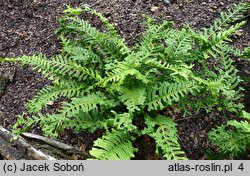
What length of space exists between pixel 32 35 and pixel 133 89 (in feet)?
7.14

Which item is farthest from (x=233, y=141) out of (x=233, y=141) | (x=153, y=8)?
(x=153, y=8)

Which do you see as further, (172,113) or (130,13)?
(130,13)

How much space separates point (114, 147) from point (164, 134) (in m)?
0.46

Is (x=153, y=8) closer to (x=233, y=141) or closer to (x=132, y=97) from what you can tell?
(x=132, y=97)

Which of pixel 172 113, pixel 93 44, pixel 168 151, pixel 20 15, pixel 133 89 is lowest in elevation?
pixel 168 151

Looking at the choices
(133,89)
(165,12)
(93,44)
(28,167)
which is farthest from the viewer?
(165,12)

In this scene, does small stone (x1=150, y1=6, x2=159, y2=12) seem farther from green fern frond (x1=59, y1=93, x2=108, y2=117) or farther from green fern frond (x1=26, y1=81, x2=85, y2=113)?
green fern frond (x1=59, y1=93, x2=108, y2=117)

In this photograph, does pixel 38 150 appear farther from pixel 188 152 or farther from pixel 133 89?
pixel 188 152

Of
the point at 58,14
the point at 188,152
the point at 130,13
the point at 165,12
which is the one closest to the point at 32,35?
the point at 58,14

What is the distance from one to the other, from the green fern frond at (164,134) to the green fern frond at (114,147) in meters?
0.21

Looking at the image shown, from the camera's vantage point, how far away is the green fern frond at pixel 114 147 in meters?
2.86

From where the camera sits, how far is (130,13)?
15.8 feet

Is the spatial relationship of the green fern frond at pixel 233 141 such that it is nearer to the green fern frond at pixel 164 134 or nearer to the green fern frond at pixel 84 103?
the green fern frond at pixel 164 134

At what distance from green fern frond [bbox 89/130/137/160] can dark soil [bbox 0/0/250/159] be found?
2.17 feet
